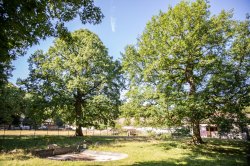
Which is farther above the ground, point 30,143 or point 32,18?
point 32,18

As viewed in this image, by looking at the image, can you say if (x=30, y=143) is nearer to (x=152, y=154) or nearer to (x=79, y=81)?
(x=79, y=81)

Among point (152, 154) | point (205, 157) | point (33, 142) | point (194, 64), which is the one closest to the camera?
point (205, 157)

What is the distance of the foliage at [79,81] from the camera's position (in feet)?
111

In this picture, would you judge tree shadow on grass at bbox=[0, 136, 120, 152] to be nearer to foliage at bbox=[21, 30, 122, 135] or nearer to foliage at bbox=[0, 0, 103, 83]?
foliage at bbox=[21, 30, 122, 135]

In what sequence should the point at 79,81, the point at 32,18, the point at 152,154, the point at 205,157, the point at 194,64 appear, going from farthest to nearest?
the point at 79,81
the point at 194,64
the point at 152,154
the point at 205,157
the point at 32,18

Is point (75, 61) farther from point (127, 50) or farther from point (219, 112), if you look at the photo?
point (219, 112)

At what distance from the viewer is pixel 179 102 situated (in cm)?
2005

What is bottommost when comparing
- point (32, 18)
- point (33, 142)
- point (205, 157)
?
point (205, 157)

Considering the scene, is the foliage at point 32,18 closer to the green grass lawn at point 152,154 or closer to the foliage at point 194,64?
the green grass lawn at point 152,154

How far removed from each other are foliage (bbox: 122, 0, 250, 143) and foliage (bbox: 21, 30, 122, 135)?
35.4 ft

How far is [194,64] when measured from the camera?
22094 mm

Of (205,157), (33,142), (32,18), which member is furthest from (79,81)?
(32,18)

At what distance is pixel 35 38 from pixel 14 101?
32652 millimetres

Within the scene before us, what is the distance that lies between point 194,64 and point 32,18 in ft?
59.9
